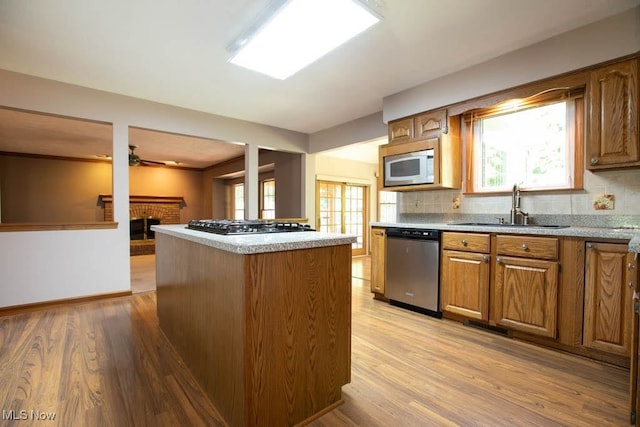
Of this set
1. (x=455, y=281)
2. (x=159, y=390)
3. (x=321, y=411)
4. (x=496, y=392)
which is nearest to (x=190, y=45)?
(x=159, y=390)

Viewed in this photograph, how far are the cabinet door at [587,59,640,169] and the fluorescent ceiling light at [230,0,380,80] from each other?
1.73 meters

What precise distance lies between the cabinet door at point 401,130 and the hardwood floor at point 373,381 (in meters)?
2.01

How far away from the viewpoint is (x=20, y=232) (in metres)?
2.93

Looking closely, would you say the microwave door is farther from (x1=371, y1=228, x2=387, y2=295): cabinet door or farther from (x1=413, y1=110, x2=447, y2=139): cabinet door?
(x1=371, y1=228, x2=387, y2=295): cabinet door

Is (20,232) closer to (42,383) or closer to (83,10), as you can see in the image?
(42,383)

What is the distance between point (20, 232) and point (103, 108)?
155 centimetres

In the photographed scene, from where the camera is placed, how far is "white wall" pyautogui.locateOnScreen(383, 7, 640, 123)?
6.58 feet

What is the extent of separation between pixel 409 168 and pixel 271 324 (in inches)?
97.1

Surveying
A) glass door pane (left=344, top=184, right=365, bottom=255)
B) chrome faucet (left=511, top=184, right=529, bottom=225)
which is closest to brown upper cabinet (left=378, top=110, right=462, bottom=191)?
chrome faucet (left=511, top=184, right=529, bottom=225)

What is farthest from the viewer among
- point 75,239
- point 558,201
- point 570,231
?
point 75,239

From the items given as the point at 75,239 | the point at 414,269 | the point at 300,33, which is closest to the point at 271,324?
the point at 300,33

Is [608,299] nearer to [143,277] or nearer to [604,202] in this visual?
[604,202]

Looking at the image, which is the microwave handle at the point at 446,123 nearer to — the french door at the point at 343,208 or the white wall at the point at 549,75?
the white wall at the point at 549,75

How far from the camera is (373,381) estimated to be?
175 centimetres
